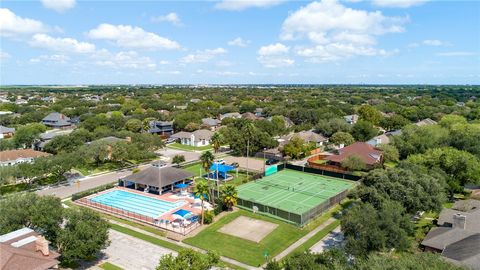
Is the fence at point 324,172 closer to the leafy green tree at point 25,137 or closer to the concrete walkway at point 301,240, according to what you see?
the concrete walkway at point 301,240

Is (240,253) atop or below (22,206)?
below

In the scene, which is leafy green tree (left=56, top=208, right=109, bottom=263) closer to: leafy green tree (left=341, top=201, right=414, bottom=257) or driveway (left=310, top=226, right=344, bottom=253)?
driveway (left=310, top=226, right=344, bottom=253)

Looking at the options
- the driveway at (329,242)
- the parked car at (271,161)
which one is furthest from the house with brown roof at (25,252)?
the parked car at (271,161)

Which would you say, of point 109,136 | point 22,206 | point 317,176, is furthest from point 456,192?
point 109,136

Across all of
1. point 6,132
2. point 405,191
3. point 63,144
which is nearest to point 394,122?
point 405,191

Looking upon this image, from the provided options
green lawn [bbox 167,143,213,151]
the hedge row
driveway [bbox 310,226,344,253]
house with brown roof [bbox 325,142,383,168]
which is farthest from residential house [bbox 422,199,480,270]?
green lawn [bbox 167,143,213,151]

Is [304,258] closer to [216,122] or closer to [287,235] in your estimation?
[287,235]

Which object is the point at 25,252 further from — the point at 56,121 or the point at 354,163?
the point at 56,121
